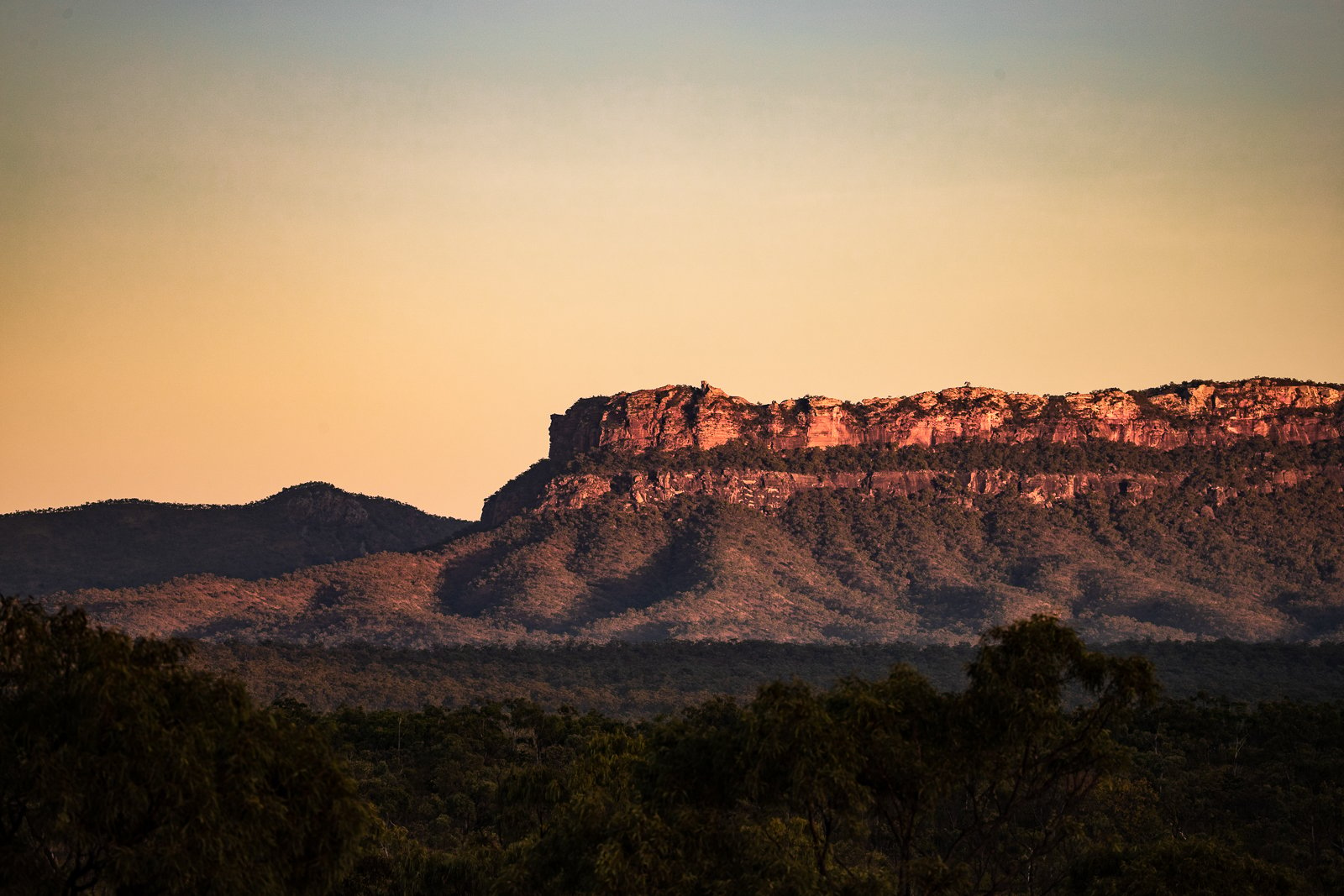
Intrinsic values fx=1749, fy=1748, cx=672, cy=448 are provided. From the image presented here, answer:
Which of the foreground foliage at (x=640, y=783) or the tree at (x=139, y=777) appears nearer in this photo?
the tree at (x=139, y=777)

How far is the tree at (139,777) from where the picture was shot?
2934 centimetres

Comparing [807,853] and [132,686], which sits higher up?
[132,686]

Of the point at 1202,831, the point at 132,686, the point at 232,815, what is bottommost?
the point at 1202,831

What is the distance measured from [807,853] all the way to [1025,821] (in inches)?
1512

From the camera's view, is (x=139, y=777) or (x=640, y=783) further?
(x=640, y=783)

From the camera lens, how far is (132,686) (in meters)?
30.0

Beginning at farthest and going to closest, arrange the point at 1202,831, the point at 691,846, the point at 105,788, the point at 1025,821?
the point at 1025,821
the point at 1202,831
the point at 691,846
the point at 105,788

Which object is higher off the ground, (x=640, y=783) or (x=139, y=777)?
(x=139, y=777)

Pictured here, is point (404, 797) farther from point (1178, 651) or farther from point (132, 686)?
point (1178, 651)

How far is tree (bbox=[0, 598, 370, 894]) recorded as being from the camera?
2934cm

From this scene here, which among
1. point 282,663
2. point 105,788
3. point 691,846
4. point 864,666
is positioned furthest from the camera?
point 864,666

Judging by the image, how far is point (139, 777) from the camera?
29.6m

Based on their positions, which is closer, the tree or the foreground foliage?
the tree

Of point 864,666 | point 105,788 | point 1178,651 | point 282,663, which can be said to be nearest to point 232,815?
point 105,788
